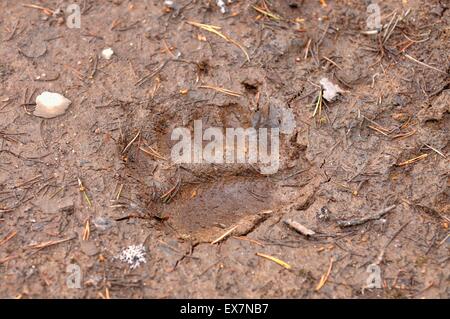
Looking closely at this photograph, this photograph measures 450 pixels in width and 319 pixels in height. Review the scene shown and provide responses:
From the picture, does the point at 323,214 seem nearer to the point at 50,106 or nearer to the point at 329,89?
the point at 329,89

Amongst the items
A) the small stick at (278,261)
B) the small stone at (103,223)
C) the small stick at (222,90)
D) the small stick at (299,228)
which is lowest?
the small stick at (278,261)

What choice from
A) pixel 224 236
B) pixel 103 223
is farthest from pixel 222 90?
pixel 103 223

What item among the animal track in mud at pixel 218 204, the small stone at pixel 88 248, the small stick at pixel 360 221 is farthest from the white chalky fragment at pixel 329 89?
the small stone at pixel 88 248

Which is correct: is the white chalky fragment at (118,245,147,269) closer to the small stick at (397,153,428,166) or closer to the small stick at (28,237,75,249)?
the small stick at (28,237,75,249)

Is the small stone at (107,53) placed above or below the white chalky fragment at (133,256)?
above

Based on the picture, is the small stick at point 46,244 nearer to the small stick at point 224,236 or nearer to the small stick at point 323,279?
the small stick at point 224,236
